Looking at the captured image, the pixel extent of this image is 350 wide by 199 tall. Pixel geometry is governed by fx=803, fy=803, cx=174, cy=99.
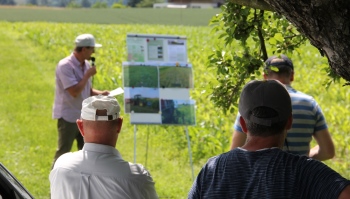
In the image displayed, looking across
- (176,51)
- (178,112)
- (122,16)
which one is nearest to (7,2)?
(122,16)

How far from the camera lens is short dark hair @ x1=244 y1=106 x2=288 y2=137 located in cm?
379

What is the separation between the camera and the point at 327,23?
3.65 m

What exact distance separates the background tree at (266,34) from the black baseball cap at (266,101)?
0.96 feet

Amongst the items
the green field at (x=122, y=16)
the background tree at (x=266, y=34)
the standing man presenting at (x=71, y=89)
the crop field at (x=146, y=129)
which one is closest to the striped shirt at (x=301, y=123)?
the background tree at (x=266, y=34)

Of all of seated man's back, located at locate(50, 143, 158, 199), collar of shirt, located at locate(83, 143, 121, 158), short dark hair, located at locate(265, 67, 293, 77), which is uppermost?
short dark hair, located at locate(265, 67, 293, 77)

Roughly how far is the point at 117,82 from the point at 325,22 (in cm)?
1624

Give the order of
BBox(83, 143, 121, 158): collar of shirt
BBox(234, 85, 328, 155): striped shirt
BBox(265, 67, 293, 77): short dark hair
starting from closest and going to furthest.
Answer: BBox(83, 143, 121, 158): collar of shirt < BBox(234, 85, 328, 155): striped shirt < BBox(265, 67, 293, 77): short dark hair

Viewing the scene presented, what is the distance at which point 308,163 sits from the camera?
3.61 metres

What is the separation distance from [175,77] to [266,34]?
3750 mm

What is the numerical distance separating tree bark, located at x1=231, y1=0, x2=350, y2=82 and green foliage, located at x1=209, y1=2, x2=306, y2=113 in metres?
1.91

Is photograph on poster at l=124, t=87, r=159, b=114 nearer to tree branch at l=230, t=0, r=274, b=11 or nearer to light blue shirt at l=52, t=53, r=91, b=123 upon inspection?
light blue shirt at l=52, t=53, r=91, b=123

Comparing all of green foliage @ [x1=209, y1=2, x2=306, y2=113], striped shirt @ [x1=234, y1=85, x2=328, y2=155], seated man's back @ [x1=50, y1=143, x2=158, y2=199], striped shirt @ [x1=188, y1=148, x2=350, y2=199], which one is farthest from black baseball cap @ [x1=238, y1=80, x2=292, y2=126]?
striped shirt @ [x1=234, y1=85, x2=328, y2=155]

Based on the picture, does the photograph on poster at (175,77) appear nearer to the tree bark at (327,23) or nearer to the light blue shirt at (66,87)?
the light blue shirt at (66,87)

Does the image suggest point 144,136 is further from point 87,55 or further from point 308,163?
point 308,163
